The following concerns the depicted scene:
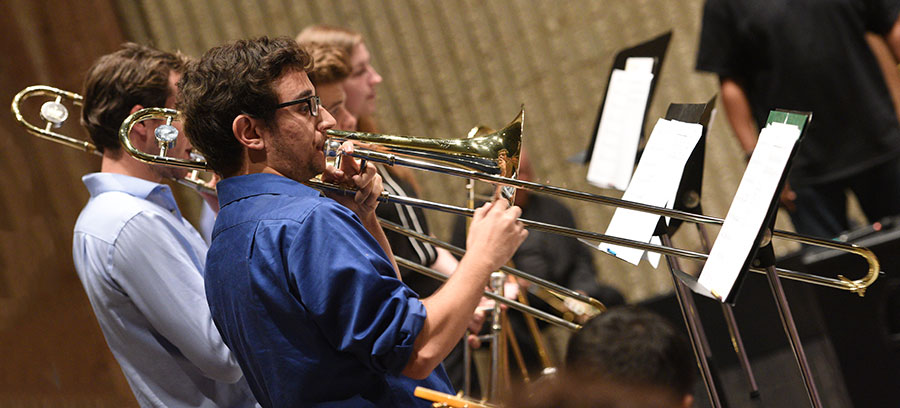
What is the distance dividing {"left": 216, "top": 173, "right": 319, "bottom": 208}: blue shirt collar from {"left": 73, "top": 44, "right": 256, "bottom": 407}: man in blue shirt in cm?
40

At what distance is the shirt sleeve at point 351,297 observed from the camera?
142 centimetres

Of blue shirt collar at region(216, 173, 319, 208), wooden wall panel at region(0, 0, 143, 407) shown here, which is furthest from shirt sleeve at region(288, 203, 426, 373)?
wooden wall panel at region(0, 0, 143, 407)

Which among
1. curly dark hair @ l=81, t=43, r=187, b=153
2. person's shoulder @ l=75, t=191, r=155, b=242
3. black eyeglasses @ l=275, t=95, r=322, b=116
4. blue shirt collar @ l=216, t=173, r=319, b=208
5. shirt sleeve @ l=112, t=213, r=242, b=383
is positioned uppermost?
curly dark hair @ l=81, t=43, r=187, b=153

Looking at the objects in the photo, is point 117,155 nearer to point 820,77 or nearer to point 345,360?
point 345,360

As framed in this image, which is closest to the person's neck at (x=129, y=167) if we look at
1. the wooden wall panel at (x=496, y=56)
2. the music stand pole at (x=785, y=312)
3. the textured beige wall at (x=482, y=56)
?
the music stand pole at (x=785, y=312)

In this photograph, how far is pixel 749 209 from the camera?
1525mm

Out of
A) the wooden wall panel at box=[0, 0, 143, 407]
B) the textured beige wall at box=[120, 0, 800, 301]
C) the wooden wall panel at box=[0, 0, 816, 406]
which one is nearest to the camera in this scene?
the wooden wall panel at box=[0, 0, 143, 407]

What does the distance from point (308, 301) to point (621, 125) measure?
4.03 ft

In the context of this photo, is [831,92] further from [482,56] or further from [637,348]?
[637,348]

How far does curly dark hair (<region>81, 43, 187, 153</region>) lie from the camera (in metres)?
2.15

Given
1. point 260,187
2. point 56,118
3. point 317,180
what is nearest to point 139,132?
point 56,118

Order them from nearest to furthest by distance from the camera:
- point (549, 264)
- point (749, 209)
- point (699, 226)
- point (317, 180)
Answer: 1. point (749, 209)
2. point (317, 180)
3. point (699, 226)
4. point (549, 264)

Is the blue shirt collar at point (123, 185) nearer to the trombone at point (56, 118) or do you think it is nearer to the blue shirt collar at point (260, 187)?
the trombone at point (56, 118)

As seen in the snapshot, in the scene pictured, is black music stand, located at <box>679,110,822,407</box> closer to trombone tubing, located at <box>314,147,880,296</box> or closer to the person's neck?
trombone tubing, located at <box>314,147,880,296</box>
